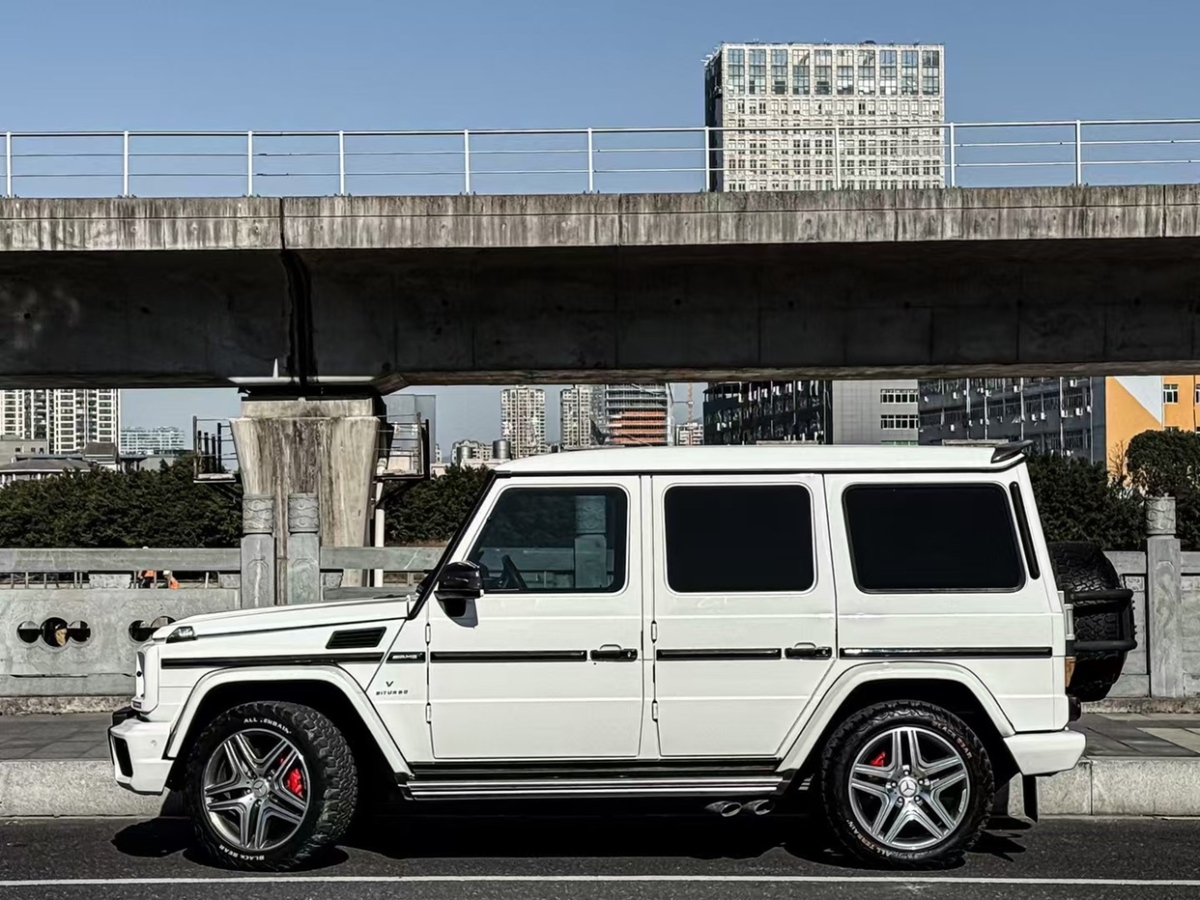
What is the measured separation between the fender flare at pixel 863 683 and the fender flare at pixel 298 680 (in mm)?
1867

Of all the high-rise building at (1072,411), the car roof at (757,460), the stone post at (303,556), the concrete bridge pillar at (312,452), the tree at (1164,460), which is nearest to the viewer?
the car roof at (757,460)

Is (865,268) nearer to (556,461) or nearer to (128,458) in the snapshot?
(556,461)

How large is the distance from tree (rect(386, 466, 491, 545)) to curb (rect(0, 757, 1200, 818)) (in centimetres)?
6256

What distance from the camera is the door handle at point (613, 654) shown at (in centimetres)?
707

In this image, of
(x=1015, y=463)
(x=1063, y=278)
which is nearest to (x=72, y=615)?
(x=1015, y=463)

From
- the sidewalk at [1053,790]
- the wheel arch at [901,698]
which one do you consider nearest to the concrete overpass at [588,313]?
the sidewalk at [1053,790]

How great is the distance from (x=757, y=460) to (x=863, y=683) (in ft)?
3.91

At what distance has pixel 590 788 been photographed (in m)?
7.08

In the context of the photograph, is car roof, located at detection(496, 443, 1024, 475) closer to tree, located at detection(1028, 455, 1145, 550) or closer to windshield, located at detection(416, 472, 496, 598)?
windshield, located at detection(416, 472, 496, 598)

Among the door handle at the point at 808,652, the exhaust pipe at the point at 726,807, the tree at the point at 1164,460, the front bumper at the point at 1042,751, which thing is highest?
the tree at the point at 1164,460

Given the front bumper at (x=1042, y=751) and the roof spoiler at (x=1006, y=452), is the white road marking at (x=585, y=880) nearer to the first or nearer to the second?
the front bumper at (x=1042, y=751)

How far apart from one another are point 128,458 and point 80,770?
174244 millimetres

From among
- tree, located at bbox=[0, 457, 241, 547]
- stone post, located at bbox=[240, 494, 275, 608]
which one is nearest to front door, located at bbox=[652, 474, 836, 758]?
stone post, located at bbox=[240, 494, 275, 608]

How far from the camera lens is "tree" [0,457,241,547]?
71.8 metres
